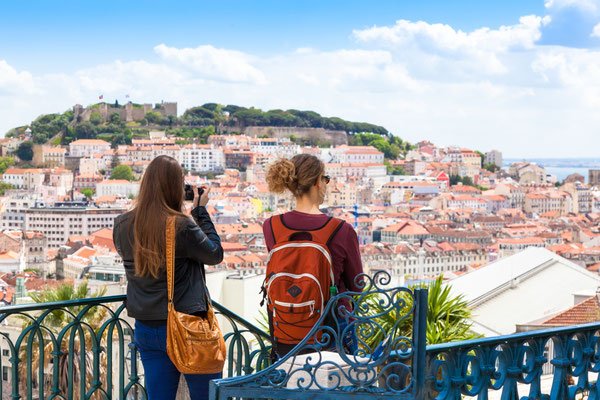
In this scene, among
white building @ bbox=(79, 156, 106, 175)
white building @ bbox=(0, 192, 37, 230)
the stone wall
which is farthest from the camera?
the stone wall

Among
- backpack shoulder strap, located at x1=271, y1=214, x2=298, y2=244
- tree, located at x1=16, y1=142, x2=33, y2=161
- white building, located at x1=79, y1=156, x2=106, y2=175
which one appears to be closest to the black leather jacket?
backpack shoulder strap, located at x1=271, y1=214, x2=298, y2=244

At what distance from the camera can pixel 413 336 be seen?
5.38 ft

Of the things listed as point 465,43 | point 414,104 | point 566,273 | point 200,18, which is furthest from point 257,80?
point 566,273

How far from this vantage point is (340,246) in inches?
76.4

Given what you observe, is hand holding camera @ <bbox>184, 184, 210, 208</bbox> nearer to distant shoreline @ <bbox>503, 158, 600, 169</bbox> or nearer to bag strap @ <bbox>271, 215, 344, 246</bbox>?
bag strap @ <bbox>271, 215, 344, 246</bbox>

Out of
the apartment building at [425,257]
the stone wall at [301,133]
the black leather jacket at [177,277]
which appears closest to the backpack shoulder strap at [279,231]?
the black leather jacket at [177,277]

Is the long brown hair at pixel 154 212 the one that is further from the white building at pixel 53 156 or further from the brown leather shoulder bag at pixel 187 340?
the white building at pixel 53 156

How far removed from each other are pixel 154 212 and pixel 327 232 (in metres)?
0.33

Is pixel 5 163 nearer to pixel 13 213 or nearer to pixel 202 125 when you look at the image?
pixel 13 213

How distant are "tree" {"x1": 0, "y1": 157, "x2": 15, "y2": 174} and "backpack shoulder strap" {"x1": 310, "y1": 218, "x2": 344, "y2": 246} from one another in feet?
253

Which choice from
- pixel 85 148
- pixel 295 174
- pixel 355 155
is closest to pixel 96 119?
pixel 85 148

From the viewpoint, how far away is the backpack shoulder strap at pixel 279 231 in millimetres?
1977

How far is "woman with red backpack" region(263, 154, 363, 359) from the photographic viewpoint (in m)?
1.94

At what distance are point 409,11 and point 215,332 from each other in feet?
321
